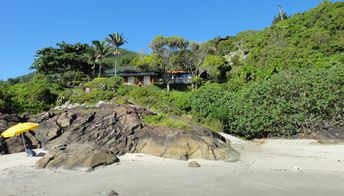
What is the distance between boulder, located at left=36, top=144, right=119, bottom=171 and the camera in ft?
42.2

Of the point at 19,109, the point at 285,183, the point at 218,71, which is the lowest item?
the point at 285,183

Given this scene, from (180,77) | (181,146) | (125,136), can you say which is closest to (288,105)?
(181,146)

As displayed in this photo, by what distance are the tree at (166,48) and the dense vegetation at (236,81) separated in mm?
61

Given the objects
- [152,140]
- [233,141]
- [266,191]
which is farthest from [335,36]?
[266,191]

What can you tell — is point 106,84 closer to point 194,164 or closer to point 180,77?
point 180,77

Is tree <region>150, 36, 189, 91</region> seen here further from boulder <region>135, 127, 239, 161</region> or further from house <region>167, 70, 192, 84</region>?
boulder <region>135, 127, 239, 161</region>

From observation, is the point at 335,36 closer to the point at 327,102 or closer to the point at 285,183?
the point at 327,102

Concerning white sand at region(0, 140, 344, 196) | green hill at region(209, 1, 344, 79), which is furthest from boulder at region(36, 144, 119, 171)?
green hill at region(209, 1, 344, 79)

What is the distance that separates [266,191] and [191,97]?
73.2ft

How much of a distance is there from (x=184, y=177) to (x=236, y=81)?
33.1 meters

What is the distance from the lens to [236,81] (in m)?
43.5

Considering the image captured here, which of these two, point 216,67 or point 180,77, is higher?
point 216,67

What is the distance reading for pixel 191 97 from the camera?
105 ft

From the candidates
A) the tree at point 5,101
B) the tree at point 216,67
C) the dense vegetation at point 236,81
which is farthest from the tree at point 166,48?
the tree at point 5,101
